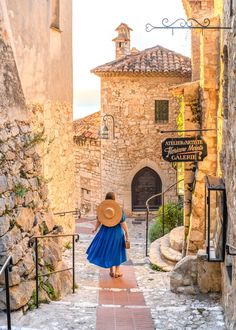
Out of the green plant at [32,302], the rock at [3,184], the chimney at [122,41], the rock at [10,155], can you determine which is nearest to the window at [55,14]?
the rock at [10,155]

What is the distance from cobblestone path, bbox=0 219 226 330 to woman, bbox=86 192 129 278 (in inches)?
16.0

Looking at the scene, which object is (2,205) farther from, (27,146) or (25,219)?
(27,146)

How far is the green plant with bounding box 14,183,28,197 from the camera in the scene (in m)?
8.18

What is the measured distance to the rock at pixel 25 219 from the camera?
8055 mm

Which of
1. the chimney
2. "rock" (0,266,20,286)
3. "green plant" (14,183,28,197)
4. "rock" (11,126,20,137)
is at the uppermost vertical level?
the chimney

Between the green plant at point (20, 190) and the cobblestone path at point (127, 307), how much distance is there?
1.64 m

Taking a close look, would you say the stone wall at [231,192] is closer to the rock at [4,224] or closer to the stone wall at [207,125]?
the rock at [4,224]

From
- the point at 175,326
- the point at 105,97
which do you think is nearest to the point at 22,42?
the point at 175,326

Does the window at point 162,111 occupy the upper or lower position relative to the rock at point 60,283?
upper

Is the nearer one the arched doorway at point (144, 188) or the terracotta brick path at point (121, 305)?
the terracotta brick path at point (121, 305)

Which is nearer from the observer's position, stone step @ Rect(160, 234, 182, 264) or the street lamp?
stone step @ Rect(160, 234, 182, 264)

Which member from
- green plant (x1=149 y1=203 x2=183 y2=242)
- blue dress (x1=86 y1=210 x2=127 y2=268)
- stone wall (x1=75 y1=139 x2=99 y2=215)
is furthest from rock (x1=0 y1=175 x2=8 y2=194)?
stone wall (x1=75 y1=139 x2=99 y2=215)

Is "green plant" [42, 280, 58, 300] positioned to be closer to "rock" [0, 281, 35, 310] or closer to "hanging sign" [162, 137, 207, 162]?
"rock" [0, 281, 35, 310]

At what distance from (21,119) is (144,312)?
361 cm
